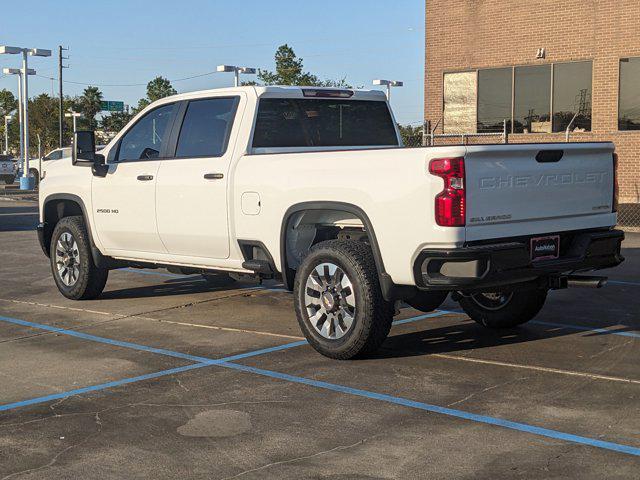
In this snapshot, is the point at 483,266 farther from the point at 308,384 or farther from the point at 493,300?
the point at 493,300

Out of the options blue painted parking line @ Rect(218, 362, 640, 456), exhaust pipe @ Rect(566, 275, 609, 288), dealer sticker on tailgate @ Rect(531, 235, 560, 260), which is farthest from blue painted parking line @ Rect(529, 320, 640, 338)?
blue painted parking line @ Rect(218, 362, 640, 456)

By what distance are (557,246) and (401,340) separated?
1644 millimetres

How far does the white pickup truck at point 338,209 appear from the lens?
262 inches

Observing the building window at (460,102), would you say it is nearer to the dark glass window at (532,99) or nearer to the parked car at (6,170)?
the dark glass window at (532,99)

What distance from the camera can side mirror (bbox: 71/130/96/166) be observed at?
9.70 m

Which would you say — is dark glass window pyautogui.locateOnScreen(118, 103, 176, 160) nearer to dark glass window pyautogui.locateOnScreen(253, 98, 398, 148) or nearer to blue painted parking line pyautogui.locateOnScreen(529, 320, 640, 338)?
dark glass window pyautogui.locateOnScreen(253, 98, 398, 148)

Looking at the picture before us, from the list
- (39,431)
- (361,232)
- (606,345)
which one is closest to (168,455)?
(39,431)

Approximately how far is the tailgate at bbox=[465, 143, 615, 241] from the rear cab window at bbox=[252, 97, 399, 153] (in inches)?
98.0

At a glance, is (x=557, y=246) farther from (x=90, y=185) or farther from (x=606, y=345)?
(x=90, y=185)

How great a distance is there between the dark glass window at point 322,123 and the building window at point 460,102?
680 inches

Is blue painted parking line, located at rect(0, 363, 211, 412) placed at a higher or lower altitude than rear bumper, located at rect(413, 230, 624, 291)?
lower

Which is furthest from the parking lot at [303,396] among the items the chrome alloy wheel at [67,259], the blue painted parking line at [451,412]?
the chrome alloy wheel at [67,259]

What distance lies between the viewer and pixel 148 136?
31.2 feet

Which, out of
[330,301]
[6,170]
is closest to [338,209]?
[330,301]
